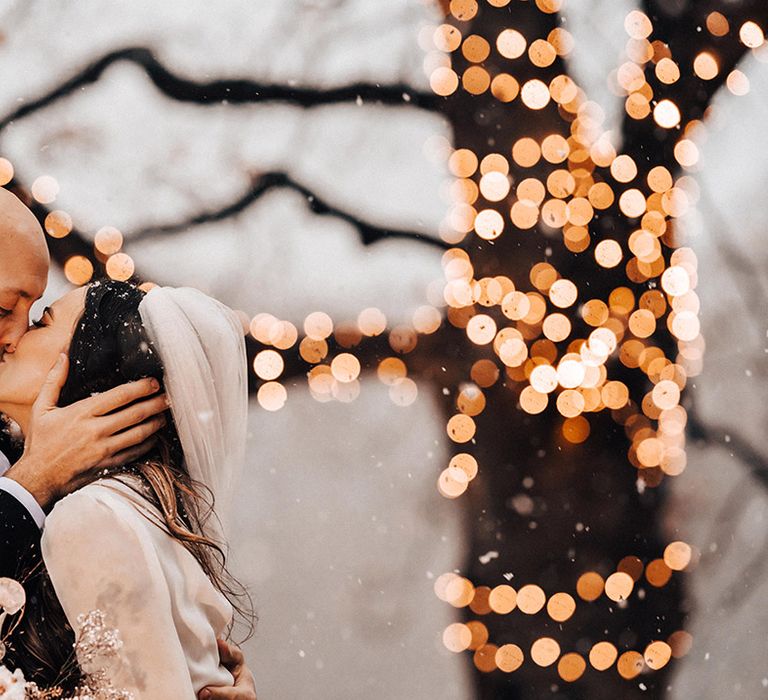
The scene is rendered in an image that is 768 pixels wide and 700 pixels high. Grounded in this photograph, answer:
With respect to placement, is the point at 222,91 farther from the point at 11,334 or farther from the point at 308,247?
the point at 11,334

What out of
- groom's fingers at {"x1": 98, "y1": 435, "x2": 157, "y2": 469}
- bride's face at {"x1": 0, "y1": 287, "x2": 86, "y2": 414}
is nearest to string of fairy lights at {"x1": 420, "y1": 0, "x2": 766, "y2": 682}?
groom's fingers at {"x1": 98, "y1": 435, "x2": 157, "y2": 469}

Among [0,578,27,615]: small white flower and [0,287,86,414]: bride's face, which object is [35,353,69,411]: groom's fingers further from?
[0,578,27,615]: small white flower

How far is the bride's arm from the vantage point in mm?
915

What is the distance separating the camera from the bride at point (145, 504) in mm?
926

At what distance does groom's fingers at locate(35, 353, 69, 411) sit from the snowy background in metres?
0.29

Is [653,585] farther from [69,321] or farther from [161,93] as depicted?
[161,93]

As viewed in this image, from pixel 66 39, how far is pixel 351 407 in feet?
2.53

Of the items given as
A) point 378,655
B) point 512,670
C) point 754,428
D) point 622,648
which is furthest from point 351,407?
point 754,428

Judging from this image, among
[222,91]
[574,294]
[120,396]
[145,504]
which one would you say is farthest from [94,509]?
[574,294]

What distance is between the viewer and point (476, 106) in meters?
1.47

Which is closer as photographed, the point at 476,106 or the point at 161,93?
the point at 161,93

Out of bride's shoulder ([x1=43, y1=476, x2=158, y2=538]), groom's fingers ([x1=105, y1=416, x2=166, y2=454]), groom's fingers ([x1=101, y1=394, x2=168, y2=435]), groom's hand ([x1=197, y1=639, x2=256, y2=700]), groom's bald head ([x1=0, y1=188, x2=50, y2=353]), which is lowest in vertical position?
groom's hand ([x1=197, y1=639, x2=256, y2=700])

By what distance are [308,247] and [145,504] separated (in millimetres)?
552

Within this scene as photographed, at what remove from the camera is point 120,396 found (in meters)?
1.09
